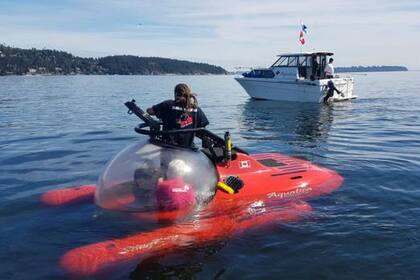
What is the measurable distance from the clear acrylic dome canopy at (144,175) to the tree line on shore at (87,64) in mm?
164876

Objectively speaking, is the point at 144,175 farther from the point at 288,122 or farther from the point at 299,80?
the point at 299,80

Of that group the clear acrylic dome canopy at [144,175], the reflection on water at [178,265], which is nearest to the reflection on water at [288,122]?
the clear acrylic dome canopy at [144,175]

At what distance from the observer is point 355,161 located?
11508 mm

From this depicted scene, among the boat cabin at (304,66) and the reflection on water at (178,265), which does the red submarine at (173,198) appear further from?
the boat cabin at (304,66)

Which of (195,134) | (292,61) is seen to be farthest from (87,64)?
(195,134)

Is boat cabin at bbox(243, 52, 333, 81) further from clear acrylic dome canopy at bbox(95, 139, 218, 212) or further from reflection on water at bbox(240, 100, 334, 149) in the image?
clear acrylic dome canopy at bbox(95, 139, 218, 212)

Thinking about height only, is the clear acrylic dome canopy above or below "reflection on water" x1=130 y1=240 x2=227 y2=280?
above

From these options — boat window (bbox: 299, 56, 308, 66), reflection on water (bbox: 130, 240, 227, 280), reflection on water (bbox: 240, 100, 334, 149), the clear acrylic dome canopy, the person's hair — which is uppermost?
boat window (bbox: 299, 56, 308, 66)

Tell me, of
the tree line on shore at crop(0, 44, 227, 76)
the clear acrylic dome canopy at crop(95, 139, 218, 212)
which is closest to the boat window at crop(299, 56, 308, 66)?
the clear acrylic dome canopy at crop(95, 139, 218, 212)

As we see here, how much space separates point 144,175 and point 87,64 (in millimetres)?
179521

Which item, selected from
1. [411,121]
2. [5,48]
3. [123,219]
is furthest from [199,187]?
[5,48]

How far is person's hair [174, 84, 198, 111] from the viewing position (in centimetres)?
695

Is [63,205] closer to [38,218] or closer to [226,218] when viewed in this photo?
[38,218]

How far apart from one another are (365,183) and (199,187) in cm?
408
